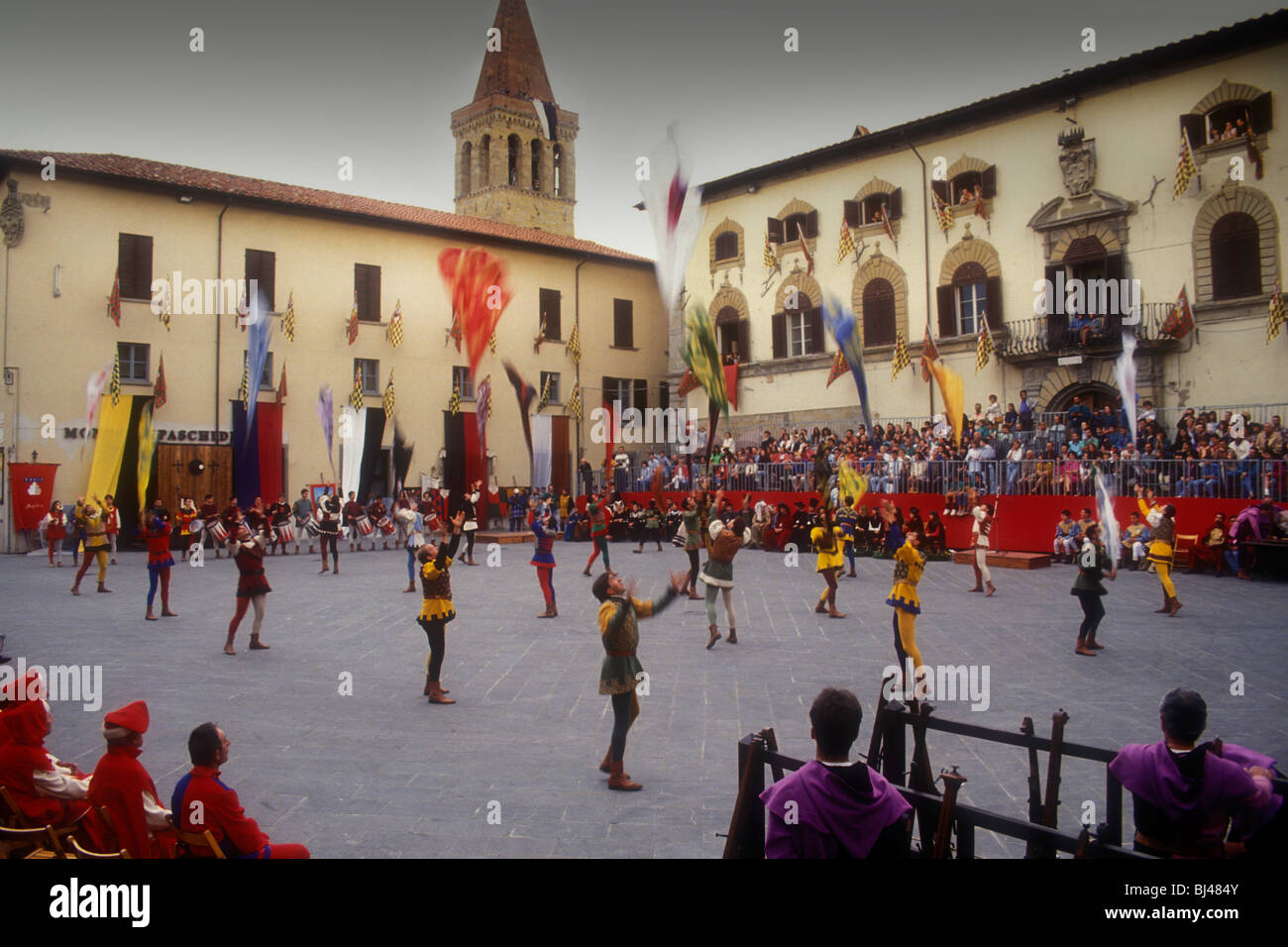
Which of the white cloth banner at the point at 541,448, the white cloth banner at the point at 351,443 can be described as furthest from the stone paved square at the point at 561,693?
the white cloth banner at the point at 541,448

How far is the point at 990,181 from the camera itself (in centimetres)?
2722

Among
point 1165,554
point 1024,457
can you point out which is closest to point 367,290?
point 1024,457

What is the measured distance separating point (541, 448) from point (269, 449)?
10621 millimetres

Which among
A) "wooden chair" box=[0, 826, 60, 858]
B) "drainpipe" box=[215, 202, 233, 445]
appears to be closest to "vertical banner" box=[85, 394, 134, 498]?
"drainpipe" box=[215, 202, 233, 445]

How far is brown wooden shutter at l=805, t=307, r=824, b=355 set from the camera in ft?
103

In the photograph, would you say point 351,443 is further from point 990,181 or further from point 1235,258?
point 1235,258

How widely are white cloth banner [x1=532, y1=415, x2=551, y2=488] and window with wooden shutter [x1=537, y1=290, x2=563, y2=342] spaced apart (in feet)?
12.0

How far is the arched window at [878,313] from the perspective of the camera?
29734 millimetres

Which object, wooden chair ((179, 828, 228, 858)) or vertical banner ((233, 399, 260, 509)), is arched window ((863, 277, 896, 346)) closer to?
vertical banner ((233, 399, 260, 509))

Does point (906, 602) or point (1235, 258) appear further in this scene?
point (1235, 258)

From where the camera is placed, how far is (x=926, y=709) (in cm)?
408

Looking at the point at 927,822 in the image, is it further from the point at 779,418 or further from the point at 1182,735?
the point at 779,418
